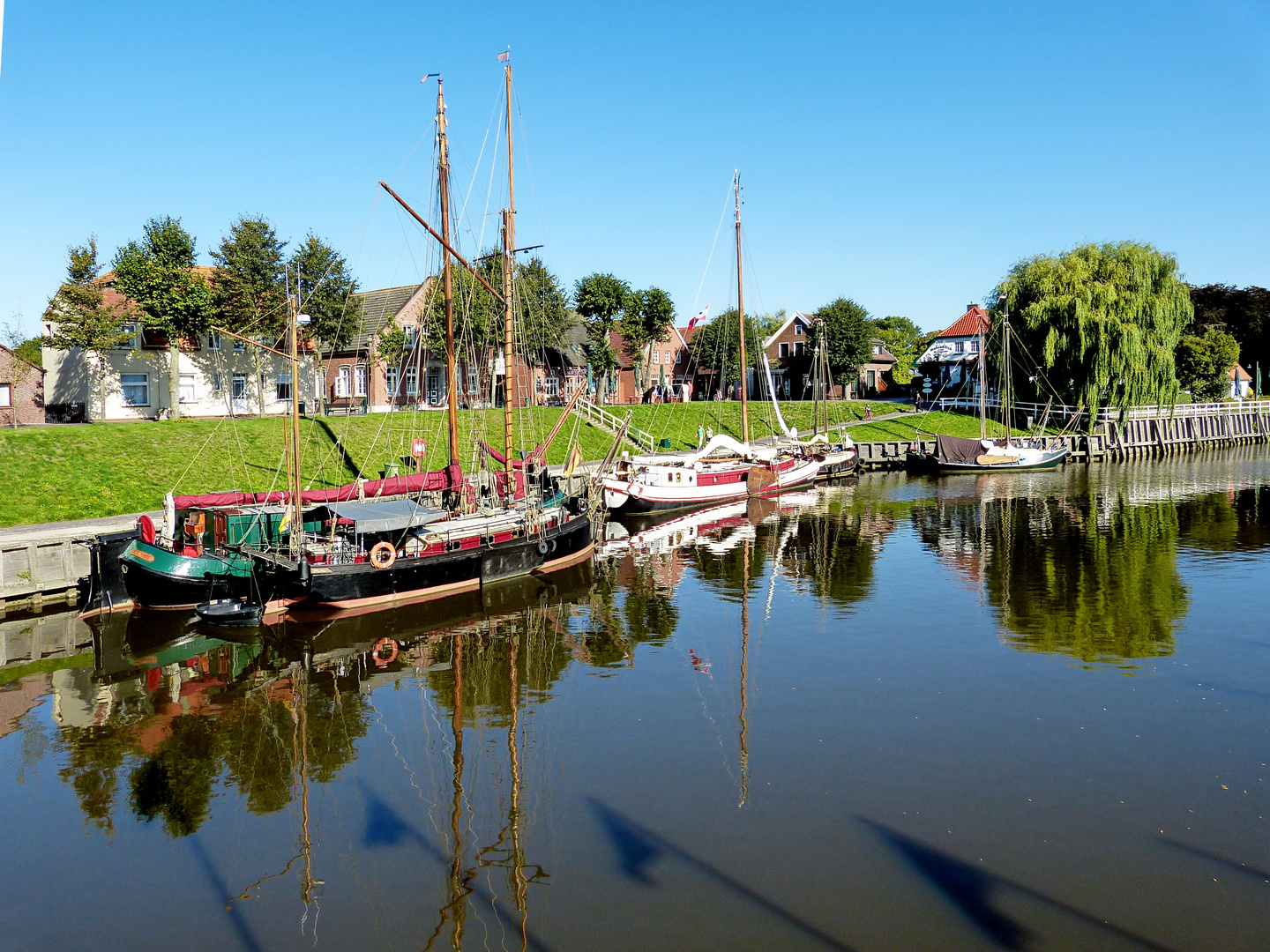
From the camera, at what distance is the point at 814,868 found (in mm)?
12000

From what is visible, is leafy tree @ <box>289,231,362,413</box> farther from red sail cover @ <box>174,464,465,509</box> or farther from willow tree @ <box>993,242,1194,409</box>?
willow tree @ <box>993,242,1194,409</box>

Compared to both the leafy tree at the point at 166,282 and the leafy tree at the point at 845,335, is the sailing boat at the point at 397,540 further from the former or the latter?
the leafy tree at the point at 845,335

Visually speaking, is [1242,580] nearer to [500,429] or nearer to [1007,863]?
[1007,863]

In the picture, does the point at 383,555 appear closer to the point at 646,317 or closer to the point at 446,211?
the point at 446,211

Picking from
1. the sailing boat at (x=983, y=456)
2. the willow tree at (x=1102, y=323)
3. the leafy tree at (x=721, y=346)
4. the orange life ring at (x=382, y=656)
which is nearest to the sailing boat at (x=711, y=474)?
the sailing boat at (x=983, y=456)

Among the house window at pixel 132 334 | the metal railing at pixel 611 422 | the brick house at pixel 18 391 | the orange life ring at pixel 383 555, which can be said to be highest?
the house window at pixel 132 334

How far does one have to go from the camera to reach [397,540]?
28.0 meters

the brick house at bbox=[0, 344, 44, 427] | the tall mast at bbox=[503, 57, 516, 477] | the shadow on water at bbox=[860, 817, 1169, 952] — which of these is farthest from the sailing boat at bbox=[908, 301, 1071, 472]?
the brick house at bbox=[0, 344, 44, 427]

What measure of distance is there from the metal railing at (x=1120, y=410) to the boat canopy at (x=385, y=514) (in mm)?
58024

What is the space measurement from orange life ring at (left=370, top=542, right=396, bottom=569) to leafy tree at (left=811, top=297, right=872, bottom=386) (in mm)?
69876

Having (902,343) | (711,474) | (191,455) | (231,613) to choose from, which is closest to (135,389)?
(191,455)

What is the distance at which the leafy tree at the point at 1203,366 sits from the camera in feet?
297

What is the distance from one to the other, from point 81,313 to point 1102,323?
68393mm

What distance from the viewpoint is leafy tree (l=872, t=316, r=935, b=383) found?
99938 mm
